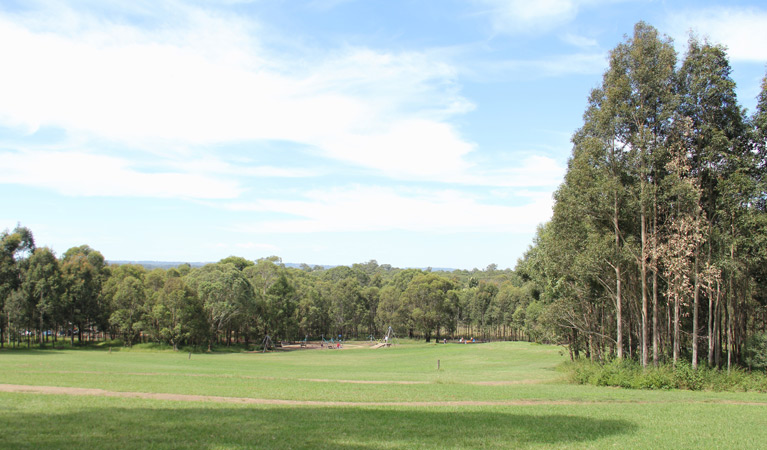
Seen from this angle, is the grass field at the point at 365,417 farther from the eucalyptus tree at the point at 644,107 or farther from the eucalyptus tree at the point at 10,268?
the eucalyptus tree at the point at 10,268

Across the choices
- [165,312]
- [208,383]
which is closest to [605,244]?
[208,383]

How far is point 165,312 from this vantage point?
62219 millimetres

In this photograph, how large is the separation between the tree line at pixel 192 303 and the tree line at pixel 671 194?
2011cm

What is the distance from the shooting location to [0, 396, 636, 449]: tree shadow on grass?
11008 millimetres

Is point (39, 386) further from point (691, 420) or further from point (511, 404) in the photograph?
point (691, 420)

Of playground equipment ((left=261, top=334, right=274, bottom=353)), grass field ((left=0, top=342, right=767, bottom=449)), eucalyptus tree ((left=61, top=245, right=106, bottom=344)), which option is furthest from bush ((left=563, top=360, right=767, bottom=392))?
eucalyptus tree ((left=61, top=245, right=106, bottom=344))

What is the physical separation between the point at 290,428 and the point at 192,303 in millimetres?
57281

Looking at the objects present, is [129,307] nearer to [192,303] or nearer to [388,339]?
[192,303]

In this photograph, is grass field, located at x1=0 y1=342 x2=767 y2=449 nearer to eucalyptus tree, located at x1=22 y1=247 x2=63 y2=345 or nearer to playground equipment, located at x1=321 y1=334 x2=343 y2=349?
eucalyptus tree, located at x1=22 y1=247 x2=63 y2=345

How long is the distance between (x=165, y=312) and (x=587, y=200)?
5480 cm

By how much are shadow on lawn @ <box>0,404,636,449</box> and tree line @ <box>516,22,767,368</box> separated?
14.8m

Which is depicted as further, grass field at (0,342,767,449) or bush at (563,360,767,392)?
bush at (563,360,767,392)

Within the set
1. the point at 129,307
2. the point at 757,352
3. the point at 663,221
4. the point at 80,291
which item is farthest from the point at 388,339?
the point at 757,352

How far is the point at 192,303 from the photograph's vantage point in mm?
64562
